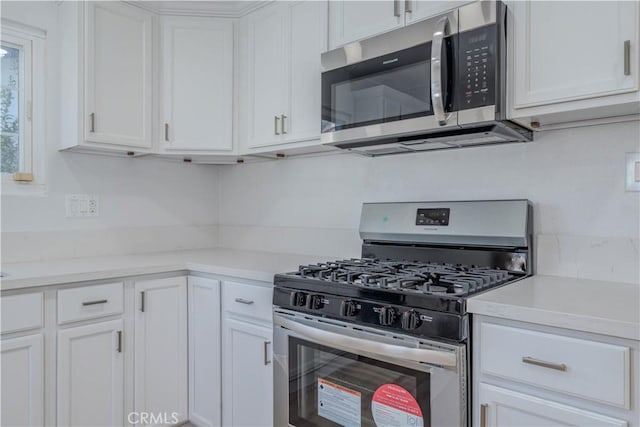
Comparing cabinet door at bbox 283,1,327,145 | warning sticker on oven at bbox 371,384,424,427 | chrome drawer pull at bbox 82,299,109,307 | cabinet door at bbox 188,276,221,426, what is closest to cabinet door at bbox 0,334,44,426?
chrome drawer pull at bbox 82,299,109,307

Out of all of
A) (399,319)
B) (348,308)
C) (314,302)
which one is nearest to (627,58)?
(399,319)

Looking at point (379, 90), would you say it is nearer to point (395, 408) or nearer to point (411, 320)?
point (411, 320)

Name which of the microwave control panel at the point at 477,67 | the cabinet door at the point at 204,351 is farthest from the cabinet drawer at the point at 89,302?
the microwave control panel at the point at 477,67

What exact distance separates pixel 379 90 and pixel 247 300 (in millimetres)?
1050

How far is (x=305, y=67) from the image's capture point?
2.09 meters

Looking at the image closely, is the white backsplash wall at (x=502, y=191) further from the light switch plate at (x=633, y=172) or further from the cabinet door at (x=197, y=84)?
the cabinet door at (x=197, y=84)

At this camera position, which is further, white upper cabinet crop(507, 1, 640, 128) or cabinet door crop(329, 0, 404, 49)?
cabinet door crop(329, 0, 404, 49)

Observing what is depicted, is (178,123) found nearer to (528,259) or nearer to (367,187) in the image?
(367,187)

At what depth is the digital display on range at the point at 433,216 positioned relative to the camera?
6.16 ft

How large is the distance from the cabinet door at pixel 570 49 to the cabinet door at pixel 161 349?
1.73 meters

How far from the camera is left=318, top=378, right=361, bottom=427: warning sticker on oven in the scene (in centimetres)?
147

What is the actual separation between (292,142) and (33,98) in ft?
4.52

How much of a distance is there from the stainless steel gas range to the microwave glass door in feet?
1.58

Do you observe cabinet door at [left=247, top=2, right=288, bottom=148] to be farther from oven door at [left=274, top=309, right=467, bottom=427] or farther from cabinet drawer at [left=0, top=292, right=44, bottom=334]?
cabinet drawer at [left=0, top=292, right=44, bottom=334]
